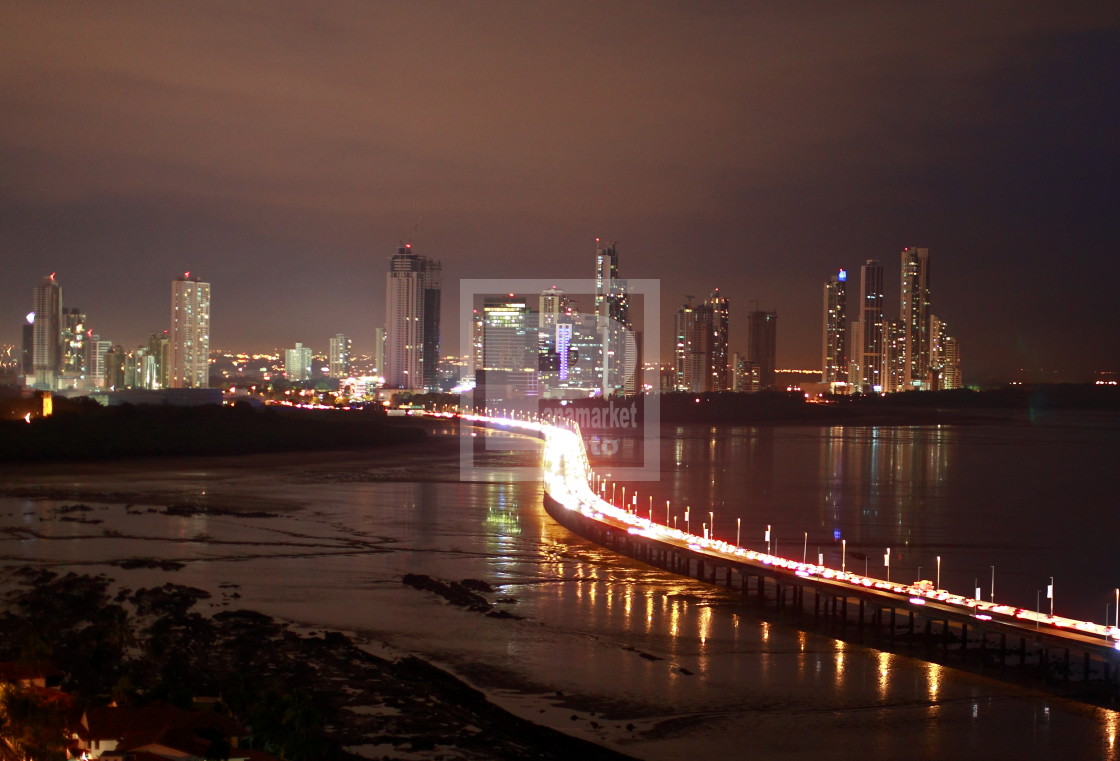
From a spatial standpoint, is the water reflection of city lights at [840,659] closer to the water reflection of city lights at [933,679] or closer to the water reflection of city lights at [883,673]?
the water reflection of city lights at [883,673]

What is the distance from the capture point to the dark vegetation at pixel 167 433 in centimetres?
3584

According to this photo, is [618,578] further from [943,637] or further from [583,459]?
[583,459]

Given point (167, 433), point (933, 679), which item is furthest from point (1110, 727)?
point (167, 433)

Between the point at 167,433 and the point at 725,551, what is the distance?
101 ft

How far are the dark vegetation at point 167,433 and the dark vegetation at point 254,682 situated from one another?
24.1m

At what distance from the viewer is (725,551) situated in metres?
16.4

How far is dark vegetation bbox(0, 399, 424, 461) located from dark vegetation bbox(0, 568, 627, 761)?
79.1ft

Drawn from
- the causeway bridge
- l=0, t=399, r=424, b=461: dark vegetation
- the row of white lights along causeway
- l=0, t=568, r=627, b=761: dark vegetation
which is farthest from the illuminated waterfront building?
l=0, t=568, r=627, b=761: dark vegetation

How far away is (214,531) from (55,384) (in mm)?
66703

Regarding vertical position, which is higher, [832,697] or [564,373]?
[564,373]

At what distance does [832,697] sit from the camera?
10.6 m

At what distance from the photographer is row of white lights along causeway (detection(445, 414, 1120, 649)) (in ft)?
39.0

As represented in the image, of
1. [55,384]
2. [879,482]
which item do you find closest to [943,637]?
[879,482]

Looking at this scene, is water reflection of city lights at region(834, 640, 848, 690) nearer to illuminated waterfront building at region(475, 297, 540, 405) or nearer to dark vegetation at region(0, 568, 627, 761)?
dark vegetation at region(0, 568, 627, 761)
